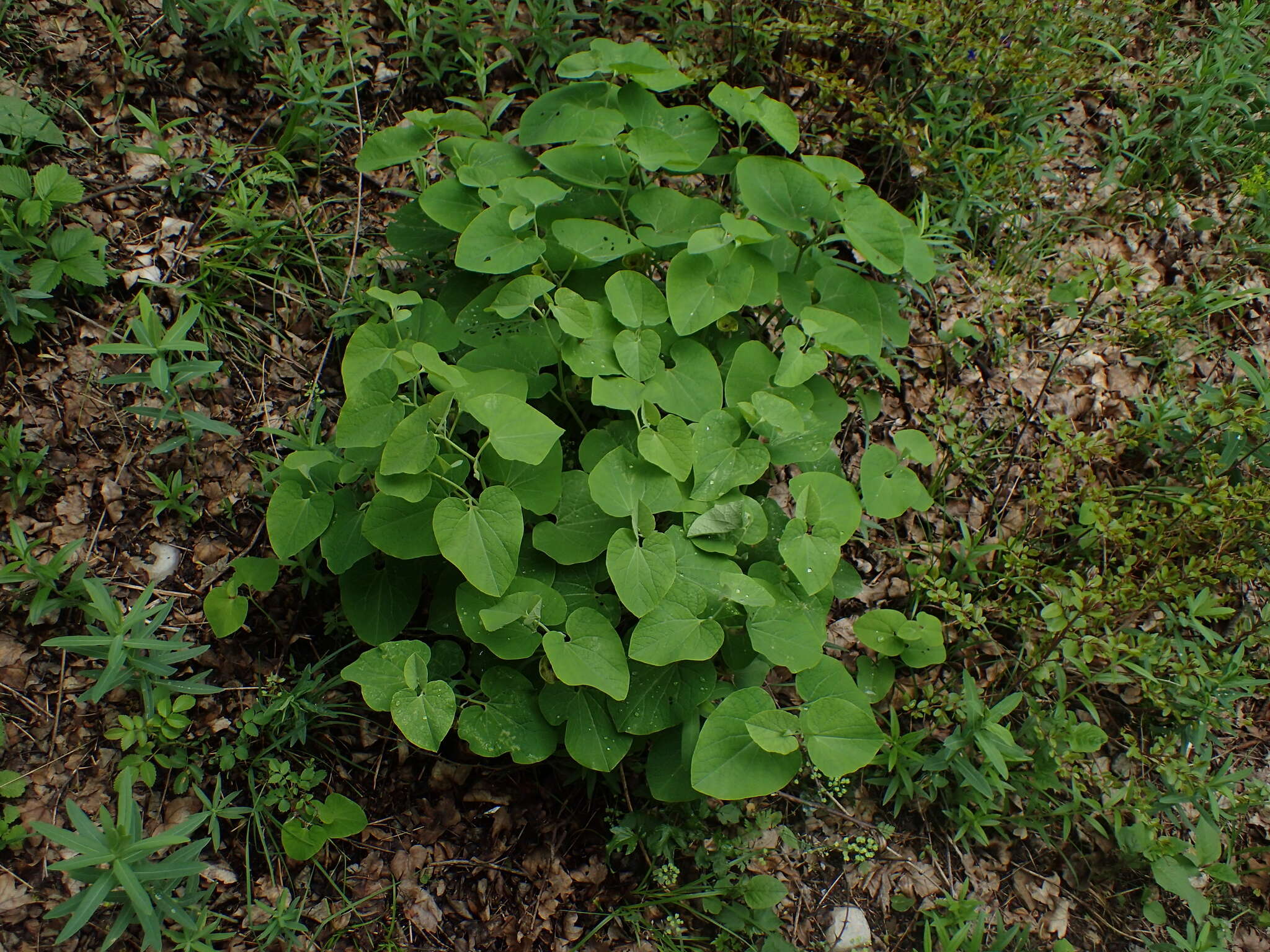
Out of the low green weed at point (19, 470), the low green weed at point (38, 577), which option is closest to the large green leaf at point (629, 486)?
the low green weed at point (38, 577)

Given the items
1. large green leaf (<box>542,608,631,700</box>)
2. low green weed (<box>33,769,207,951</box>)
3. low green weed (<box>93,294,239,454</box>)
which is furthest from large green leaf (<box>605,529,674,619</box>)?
low green weed (<box>93,294,239,454</box>)

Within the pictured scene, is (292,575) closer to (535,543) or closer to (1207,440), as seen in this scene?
(535,543)

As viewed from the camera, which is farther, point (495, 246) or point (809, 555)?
point (495, 246)

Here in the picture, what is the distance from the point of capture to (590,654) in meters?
2.06

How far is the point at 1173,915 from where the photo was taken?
2621 mm

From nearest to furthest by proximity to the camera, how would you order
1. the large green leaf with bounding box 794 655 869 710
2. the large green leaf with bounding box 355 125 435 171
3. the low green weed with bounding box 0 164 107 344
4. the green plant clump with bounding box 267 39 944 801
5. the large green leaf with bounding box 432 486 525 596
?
the large green leaf with bounding box 432 486 525 596 → the green plant clump with bounding box 267 39 944 801 → the large green leaf with bounding box 794 655 869 710 → the low green weed with bounding box 0 164 107 344 → the large green leaf with bounding box 355 125 435 171

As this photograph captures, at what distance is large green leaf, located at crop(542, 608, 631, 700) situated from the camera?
2.00 meters

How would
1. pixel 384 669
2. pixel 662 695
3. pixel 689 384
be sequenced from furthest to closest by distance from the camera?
pixel 689 384 < pixel 662 695 < pixel 384 669

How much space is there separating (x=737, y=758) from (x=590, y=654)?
0.48 meters

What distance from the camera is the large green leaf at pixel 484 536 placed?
1.96 meters

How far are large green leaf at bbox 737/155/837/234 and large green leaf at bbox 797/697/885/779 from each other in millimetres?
1532

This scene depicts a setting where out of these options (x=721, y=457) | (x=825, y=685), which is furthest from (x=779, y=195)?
(x=825, y=685)

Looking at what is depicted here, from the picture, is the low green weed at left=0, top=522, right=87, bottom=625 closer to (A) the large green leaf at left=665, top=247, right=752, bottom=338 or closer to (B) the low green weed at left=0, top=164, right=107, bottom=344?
(B) the low green weed at left=0, top=164, right=107, bottom=344

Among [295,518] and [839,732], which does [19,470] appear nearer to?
[295,518]
